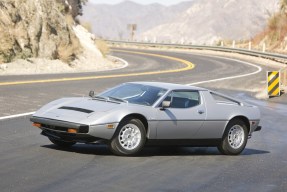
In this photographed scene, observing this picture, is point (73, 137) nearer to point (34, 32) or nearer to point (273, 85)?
point (273, 85)

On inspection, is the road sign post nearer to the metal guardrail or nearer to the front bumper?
the front bumper

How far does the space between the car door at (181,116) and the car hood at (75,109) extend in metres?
0.86

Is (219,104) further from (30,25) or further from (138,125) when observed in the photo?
(30,25)

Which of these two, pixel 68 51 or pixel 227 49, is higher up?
pixel 68 51

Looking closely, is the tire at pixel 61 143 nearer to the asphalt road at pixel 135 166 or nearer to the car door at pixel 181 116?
the asphalt road at pixel 135 166

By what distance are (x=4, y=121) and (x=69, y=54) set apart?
69.8 ft

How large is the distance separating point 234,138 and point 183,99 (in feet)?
4.18

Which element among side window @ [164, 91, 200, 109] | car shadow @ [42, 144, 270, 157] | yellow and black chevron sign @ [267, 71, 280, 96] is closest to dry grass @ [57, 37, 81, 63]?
yellow and black chevron sign @ [267, 71, 280, 96]

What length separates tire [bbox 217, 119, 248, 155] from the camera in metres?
11.8

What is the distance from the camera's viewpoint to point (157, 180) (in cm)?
880

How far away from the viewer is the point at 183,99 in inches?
450

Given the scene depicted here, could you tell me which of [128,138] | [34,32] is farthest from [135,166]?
[34,32]

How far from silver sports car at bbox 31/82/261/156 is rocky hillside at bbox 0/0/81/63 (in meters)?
20.5

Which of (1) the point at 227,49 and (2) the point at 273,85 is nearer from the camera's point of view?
(2) the point at 273,85
